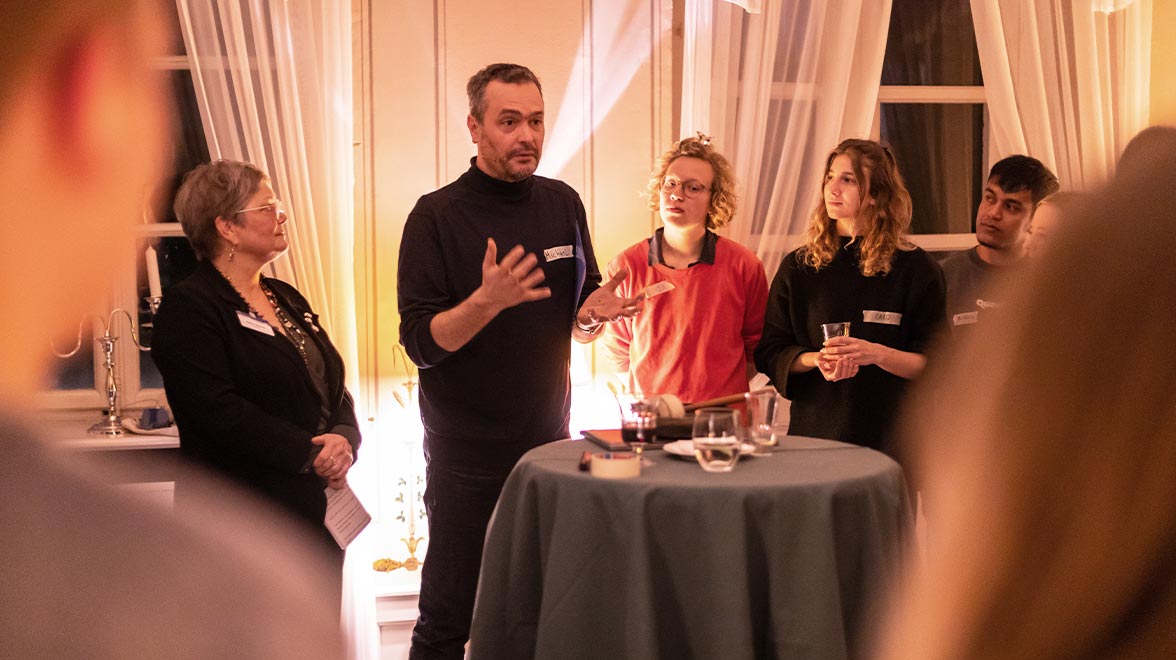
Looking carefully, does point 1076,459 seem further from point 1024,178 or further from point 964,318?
point 1024,178

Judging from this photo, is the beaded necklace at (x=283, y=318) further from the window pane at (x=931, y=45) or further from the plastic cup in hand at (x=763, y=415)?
the window pane at (x=931, y=45)

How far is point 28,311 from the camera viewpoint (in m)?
0.34

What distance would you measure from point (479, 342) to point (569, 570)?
2.77 feet

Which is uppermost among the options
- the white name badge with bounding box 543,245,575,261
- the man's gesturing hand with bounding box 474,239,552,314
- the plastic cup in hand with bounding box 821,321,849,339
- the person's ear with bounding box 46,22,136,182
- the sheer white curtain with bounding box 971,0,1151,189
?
the sheer white curtain with bounding box 971,0,1151,189

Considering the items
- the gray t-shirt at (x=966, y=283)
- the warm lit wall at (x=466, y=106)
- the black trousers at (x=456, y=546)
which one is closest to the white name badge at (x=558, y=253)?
the black trousers at (x=456, y=546)

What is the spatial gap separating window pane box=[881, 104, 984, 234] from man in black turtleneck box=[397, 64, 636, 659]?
2.32 meters

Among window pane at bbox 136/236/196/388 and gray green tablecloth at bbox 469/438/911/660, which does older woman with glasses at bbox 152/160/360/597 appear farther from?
window pane at bbox 136/236/196/388

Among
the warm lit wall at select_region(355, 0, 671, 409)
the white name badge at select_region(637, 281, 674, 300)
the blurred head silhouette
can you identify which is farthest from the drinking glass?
the blurred head silhouette

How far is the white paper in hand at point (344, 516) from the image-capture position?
2.69 m

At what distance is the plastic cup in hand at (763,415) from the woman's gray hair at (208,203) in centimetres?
147

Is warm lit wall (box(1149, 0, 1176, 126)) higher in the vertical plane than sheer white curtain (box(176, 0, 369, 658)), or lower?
higher

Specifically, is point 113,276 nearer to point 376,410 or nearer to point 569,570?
point 569,570

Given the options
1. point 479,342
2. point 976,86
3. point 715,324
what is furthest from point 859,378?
point 976,86

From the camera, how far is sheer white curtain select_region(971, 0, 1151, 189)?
452cm
